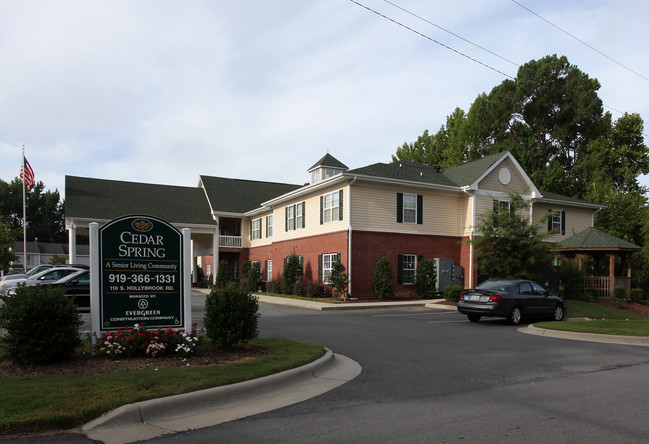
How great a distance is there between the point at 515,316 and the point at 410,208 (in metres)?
11.9

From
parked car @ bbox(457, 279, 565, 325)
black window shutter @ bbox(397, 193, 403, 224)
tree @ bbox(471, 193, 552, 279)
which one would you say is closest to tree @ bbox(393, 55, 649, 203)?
black window shutter @ bbox(397, 193, 403, 224)

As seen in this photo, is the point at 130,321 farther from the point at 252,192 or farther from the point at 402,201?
the point at 252,192

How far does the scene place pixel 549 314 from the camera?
1848cm

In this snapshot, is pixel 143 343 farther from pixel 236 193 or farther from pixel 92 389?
pixel 236 193

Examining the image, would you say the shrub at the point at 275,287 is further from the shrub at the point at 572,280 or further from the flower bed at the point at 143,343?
the flower bed at the point at 143,343

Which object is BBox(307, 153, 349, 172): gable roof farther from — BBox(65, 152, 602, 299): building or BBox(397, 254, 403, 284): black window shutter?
BBox(397, 254, 403, 284): black window shutter

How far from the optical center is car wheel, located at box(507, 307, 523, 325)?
16.9 m

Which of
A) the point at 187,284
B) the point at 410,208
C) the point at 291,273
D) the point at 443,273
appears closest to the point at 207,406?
the point at 187,284

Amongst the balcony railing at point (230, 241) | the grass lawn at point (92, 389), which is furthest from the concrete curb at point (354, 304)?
the balcony railing at point (230, 241)

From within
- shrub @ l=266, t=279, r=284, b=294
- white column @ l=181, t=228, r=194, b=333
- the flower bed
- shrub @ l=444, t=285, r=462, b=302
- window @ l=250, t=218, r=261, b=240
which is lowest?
shrub @ l=266, t=279, r=284, b=294

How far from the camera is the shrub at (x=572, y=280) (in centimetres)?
2708

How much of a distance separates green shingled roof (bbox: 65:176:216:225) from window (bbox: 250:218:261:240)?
3.15m

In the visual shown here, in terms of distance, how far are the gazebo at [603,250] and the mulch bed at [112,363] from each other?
2259 cm

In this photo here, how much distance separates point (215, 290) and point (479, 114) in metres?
50.0
